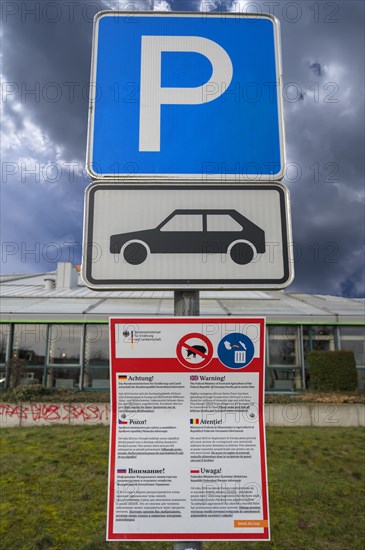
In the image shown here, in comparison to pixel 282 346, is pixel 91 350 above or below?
below

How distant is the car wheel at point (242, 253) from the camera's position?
1.55 meters

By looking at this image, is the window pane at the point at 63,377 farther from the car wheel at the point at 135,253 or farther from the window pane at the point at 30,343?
the car wheel at the point at 135,253

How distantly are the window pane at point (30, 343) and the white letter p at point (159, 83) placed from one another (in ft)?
50.8

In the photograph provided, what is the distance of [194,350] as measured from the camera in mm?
1517

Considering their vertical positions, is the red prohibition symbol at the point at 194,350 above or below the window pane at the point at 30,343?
below

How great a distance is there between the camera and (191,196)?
1590 millimetres

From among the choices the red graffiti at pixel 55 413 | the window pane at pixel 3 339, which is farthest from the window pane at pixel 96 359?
the red graffiti at pixel 55 413

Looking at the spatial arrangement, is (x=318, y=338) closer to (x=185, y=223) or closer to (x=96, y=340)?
(x=96, y=340)

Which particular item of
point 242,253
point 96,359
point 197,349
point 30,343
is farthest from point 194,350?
point 30,343

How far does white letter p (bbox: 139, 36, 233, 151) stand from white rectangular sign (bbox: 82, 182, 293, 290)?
27 centimetres

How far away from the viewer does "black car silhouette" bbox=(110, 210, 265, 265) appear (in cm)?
155

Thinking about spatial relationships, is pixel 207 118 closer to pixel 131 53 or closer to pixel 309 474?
pixel 131 53

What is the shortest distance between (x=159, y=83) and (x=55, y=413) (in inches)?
405

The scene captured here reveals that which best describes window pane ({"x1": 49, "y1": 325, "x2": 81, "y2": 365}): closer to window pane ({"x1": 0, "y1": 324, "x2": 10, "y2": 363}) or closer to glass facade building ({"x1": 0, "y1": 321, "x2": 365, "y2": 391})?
glass facade building ({"x1": 0, "y1": 321, "x2": 365, "y2": 391})
